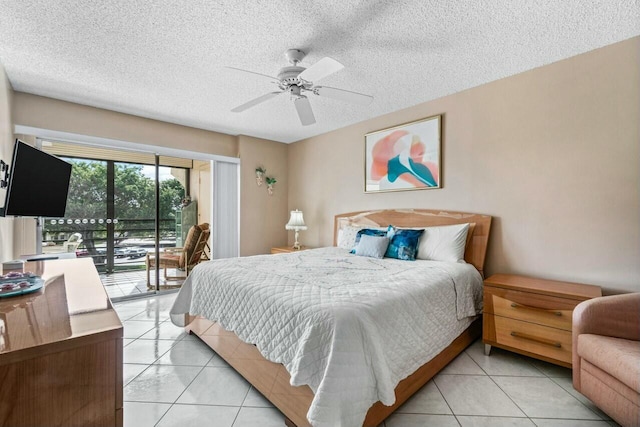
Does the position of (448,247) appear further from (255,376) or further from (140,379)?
(140,379)

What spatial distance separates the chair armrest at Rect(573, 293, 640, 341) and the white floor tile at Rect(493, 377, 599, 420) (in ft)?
1.44

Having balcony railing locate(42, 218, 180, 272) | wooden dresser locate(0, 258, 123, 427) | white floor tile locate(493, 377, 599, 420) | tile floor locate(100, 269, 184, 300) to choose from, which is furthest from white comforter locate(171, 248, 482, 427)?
balcony railing locate(42, 218, 180, 272)

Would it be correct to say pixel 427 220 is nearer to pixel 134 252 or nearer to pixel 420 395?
pixel 420 395

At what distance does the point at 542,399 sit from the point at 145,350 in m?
2.92

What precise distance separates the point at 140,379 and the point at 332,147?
3529 mm

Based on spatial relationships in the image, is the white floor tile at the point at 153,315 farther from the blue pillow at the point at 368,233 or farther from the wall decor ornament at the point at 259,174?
the wall decor ornament at the point at 259,174

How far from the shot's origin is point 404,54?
7.65 feet

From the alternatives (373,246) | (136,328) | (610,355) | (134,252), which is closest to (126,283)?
(134,252)

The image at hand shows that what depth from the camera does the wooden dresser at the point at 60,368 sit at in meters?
0.72

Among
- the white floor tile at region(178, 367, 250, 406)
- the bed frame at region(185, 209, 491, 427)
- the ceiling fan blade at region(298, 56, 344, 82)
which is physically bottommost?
the white floor tile at region(178, 367, 250, 406)

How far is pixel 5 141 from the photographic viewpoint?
8.81 ft

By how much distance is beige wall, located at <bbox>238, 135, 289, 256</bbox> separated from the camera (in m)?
4.75

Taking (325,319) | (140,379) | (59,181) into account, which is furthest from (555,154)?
(59,181)

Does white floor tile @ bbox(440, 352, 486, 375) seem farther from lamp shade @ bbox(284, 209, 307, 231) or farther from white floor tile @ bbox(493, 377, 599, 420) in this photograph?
lamp shade @ bbox(284, 209, 307, 231)
